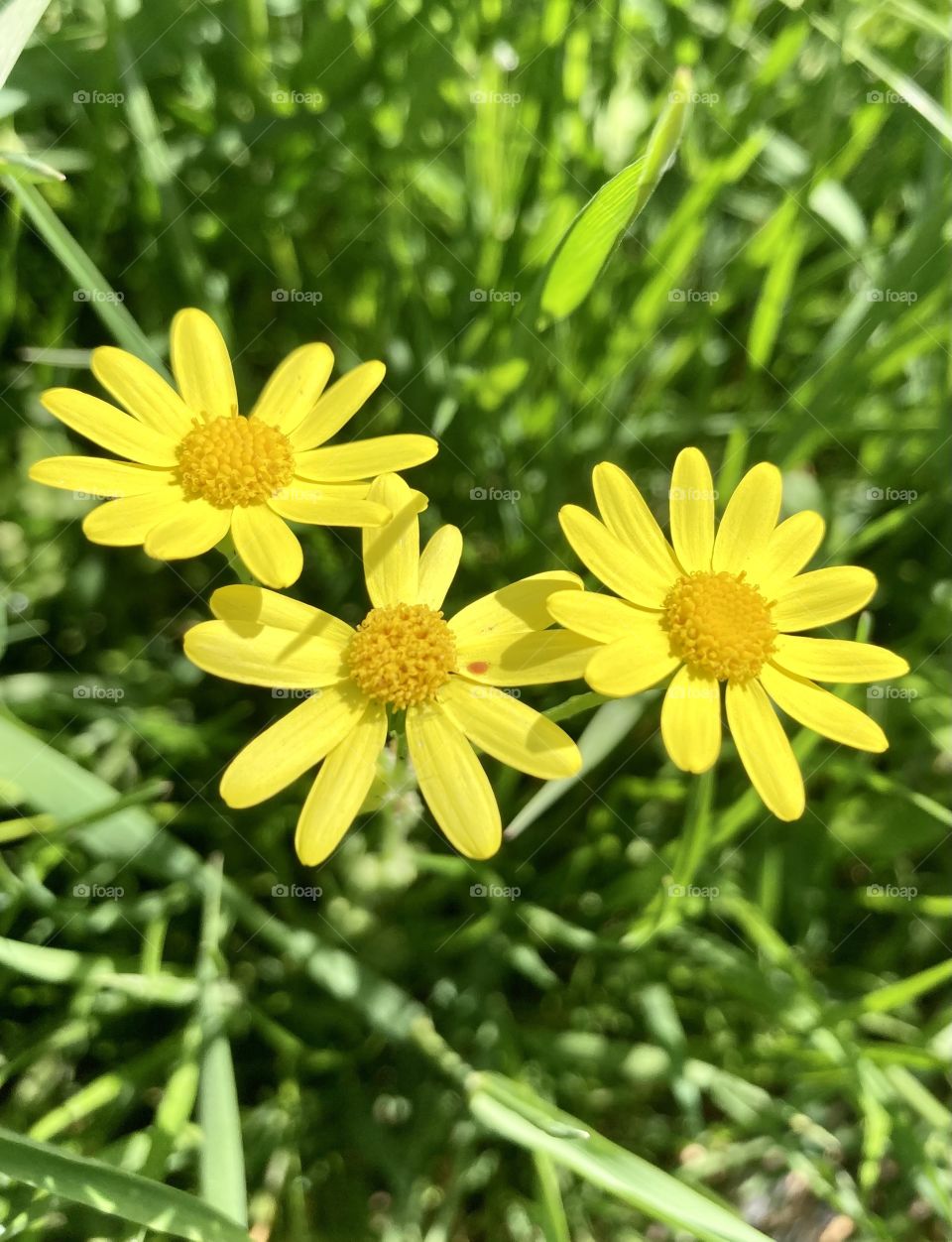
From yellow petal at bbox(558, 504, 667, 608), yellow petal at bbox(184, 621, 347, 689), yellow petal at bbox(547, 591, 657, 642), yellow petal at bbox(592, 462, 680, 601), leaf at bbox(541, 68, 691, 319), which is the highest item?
leaf at bbox(541, 68, 691, 319)

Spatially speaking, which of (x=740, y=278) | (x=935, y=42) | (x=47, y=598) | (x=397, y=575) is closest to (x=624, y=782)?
(x=397, y=575)

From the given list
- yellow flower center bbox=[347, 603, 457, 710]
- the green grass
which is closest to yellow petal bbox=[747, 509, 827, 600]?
the green grass

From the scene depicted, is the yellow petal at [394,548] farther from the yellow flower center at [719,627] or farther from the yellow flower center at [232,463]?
the yellow flower center at [719,627]

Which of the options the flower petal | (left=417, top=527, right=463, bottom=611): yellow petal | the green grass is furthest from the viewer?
the green grass

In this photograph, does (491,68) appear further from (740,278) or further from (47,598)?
(47,598)

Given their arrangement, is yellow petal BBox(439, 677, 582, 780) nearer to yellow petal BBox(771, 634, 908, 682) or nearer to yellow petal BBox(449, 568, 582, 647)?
yellow petal BBox(449, 568, 582, 647)

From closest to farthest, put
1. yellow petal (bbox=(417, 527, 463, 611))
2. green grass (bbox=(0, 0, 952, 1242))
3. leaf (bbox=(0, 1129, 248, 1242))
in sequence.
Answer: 1. leaf (bbox=(0, 1129, 248, 1242))
2. yellow petal (bbox=(417, 527, 463, 611))
3. green grass (bbox=(0, 0, 952, 1242))
